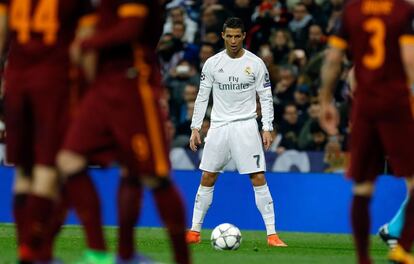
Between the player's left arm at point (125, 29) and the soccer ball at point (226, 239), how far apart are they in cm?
473

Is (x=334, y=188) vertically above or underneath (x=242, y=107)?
underneath

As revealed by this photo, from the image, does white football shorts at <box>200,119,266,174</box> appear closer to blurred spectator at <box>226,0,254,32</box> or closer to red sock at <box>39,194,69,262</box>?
red sock at <box>39,194,69,262</box>

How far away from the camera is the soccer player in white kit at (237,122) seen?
13398 mm

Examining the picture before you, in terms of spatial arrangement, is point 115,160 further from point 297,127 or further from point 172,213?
point 297,127

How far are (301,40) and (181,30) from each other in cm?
185

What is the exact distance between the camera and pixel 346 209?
1562 centimetres

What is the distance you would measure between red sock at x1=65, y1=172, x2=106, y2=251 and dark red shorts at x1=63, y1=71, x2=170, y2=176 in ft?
0.67

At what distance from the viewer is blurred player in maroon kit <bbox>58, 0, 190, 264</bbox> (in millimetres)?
8008

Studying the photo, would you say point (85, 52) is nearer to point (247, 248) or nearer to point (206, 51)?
point (247, 248)

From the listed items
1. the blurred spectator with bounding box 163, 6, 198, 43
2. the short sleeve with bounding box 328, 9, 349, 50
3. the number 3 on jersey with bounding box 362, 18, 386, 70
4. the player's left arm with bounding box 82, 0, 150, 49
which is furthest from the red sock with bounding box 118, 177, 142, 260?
the blurred spectator with bounding box 163, 6, 198, 43

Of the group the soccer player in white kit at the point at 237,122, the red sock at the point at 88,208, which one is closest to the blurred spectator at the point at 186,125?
the soccer player in white kit at the point at 237,122

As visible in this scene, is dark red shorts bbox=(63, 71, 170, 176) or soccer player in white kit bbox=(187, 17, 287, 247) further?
soccer player in white kit bbox=(187, 17, 287, 247)

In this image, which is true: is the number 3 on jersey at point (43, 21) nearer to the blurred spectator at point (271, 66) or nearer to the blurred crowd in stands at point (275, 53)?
the blurred crowd in stands at point (275, 53)

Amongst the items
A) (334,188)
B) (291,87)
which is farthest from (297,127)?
(334,188)
